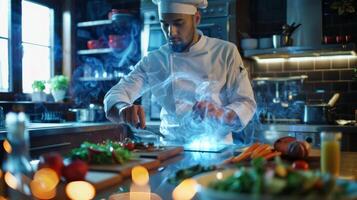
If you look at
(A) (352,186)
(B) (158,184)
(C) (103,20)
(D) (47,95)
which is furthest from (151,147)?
(C) (103,20)

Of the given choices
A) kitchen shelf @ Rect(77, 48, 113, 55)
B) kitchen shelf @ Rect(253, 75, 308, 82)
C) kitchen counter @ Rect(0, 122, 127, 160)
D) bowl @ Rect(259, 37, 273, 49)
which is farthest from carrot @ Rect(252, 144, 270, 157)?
kitchen shelf @ Rect(77, 48, 113, 55)

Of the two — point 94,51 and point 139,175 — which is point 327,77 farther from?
point 139,175

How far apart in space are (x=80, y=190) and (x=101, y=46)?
3330 mm

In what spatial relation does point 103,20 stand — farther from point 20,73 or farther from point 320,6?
point 320,6

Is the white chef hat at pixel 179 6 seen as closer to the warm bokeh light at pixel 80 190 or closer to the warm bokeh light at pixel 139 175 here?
the warm bokeh light at pixel 139 175

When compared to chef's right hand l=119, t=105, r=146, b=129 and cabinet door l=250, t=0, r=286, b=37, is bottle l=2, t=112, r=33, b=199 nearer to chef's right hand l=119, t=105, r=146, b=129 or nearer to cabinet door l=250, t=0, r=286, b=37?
chef's right hand l=119, t=105, r=146, b=129

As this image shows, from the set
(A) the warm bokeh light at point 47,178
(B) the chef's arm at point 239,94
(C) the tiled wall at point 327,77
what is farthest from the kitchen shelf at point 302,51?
(A) the warm bokeh light at point 47,178

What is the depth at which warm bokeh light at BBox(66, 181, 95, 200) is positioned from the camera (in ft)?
3.36

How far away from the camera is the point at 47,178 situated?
1.03 metres

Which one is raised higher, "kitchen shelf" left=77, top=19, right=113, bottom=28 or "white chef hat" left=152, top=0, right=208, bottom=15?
"kitchen shelf" left=77, top=19, right=113, bottom=28

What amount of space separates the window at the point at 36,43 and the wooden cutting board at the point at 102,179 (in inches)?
110

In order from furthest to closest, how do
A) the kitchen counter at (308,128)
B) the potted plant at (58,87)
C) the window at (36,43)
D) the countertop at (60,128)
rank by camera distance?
the potted plant at (58,87), the window at (36,43), the kitchen counter at (308,128), the countertop at (60,128)

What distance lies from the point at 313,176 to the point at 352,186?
129mm

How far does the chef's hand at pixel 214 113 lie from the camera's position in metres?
1.74
